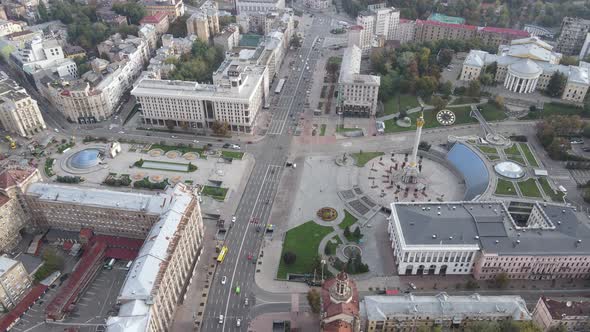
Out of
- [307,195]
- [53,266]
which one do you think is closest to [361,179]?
[307,195]

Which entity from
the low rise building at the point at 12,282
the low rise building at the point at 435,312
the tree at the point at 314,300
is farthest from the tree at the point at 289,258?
the low rise building at the point at 12,282

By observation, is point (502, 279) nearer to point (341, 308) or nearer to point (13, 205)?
point (341, 308)

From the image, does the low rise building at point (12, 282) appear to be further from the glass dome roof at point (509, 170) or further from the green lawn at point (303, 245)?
the glass dome roof at point (509, 170)

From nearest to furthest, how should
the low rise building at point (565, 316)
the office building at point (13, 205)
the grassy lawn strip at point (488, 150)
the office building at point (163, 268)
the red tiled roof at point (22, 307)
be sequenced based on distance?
the office building at point (163, 268)
the low rise building at point (565, 316)
the red tiled roof at point (22, 307)
the office building at point (13, 205)
the grassy lawn strip at point (488, 150)

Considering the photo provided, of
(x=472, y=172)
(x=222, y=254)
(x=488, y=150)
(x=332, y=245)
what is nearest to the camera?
(x=222, y=254)

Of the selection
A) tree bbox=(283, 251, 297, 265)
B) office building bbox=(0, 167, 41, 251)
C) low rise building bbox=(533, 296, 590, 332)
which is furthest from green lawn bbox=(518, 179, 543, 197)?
office building bbox=(0, 167, 41, 251)

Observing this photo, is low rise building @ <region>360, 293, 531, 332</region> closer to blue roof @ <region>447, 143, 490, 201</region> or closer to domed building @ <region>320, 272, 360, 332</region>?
domed building @ <region>320, 272, 360, 332</region>

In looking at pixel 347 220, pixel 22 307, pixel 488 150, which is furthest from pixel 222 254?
pixel 488 150

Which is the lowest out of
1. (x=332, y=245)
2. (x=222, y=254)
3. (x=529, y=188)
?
(x=222, y=254)
